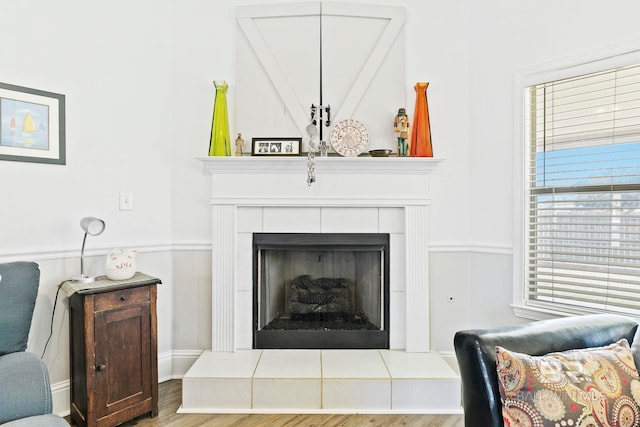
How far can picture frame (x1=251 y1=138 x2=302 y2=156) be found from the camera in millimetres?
2650

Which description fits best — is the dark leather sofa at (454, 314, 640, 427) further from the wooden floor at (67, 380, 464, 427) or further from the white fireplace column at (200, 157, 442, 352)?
the white fireplace column at (200, 157, 442, 352)

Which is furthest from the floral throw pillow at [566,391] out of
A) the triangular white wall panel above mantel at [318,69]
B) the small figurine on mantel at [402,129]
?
the triangular white wall panel above mantel at [318,69]

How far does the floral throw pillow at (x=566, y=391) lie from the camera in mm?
1233

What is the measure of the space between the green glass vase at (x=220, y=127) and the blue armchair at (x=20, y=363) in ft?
4.14

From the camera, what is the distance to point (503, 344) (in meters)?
1.37

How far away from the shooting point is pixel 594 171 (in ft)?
7.20

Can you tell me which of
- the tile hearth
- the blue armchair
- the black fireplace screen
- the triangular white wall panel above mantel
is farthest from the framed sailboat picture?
the tile hearth

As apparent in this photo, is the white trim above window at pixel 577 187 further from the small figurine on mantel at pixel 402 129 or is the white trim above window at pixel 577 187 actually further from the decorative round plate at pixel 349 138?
the decorative round plate at pixel 349 138

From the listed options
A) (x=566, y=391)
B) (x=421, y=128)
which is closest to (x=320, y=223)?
(x=421, y=128)

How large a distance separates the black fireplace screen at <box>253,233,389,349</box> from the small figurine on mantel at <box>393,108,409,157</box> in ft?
2.03

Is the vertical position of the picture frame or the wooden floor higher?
the picture frame

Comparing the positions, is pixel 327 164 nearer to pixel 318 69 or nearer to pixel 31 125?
pixel 318 69

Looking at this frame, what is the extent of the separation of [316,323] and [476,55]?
2249mm

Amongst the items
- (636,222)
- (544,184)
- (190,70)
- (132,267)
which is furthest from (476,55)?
(132,267)
